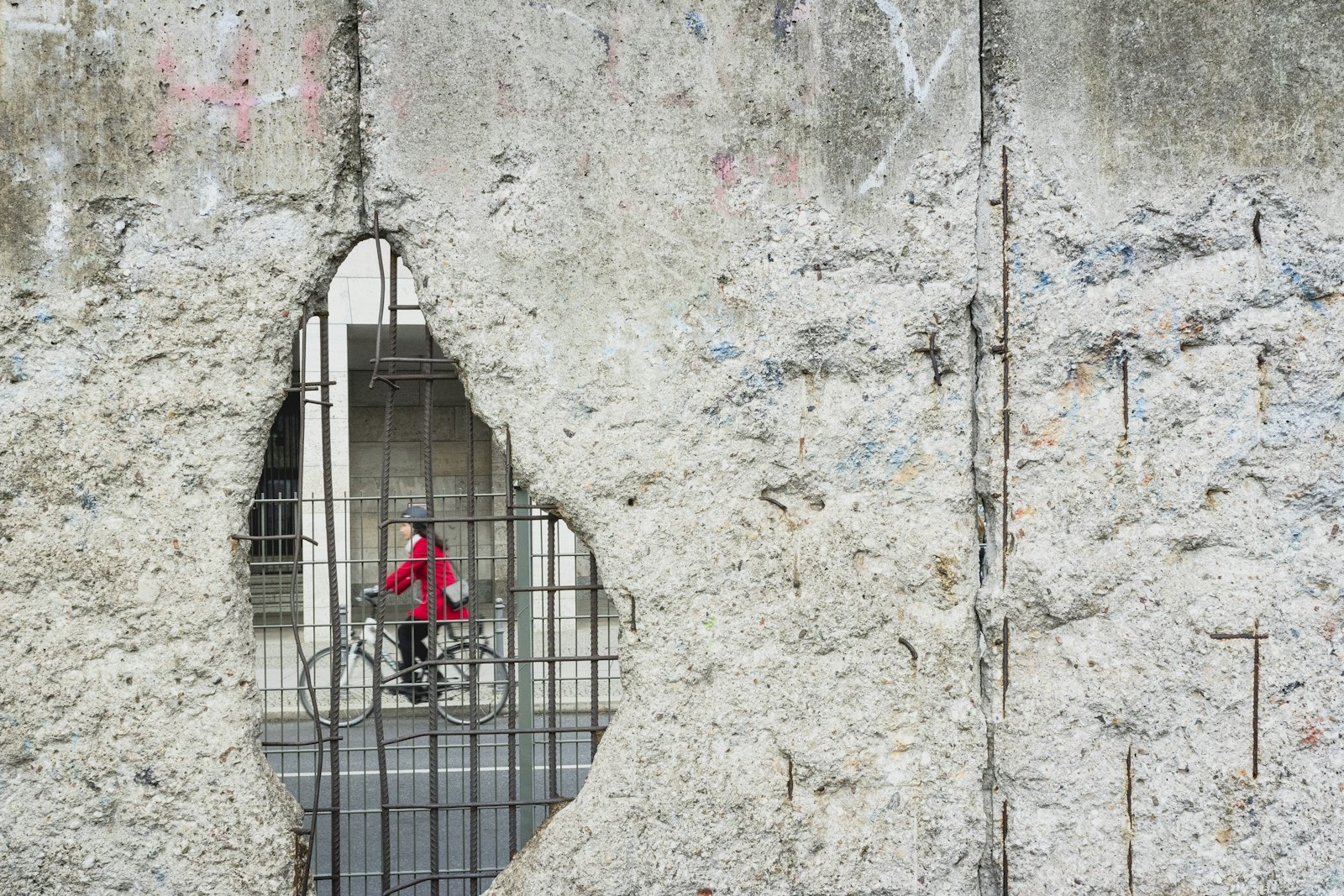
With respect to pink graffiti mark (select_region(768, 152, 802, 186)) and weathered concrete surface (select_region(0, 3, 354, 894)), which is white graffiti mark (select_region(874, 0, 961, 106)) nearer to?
pink graffiti mark (select_region(768, 152, 802, 186))

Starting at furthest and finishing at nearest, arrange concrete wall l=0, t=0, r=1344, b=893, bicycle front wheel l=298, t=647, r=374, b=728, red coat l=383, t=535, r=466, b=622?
bicycle front wheel l=298, t=647, r=374, b=728
red coat l=383, t=535, r=466, b=622
concrete wall l=0, t=0, r=1344, b=893

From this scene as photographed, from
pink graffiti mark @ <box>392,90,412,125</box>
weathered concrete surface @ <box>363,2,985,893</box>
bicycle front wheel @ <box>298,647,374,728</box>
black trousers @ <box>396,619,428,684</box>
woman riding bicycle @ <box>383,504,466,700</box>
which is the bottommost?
bicycle front wheel @ <box>298,647,374,728</box>

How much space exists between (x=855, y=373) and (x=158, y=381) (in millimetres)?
1628

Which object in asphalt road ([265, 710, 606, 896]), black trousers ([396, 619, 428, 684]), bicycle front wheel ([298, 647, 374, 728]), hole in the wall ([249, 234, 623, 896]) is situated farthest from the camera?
black trousers ([396, 619, 428, 684])

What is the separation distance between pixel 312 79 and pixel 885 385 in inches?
60.4

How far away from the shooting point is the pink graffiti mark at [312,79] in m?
2.49

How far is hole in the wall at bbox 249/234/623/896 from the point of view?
2.63 meters

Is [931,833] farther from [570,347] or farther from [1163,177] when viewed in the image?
[1163,177]

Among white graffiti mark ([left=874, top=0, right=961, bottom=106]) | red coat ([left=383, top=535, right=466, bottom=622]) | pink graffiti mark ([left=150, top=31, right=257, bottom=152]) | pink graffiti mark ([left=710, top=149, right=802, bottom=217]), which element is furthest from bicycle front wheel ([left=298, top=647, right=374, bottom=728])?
white graffiti mark ([left=874, top=0, right=961, bottom=106])

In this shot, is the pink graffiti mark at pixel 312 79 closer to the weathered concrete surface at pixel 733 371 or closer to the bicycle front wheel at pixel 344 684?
the weathered concrete surface at pixel 733 371

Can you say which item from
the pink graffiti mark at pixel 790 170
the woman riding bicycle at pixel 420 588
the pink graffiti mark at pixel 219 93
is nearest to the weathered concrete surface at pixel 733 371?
the pink graffiti mark at pixel 790 170

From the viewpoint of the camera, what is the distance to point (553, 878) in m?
2.54

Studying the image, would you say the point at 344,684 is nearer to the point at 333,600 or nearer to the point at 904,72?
the point at 333,600

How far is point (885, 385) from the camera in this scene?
2.58m
